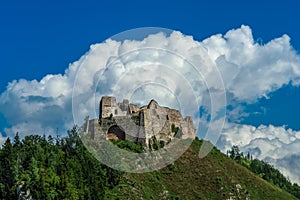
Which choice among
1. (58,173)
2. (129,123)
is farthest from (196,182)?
(58,173)

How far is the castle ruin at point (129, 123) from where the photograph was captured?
141 m

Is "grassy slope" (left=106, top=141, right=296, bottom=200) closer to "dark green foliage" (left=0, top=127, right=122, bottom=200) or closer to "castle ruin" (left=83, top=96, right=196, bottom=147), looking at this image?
"dark green foliage" (left=0, top=127, right=122, bottom=200)

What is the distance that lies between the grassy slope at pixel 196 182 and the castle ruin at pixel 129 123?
25.9 feet

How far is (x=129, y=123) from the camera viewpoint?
145 metres

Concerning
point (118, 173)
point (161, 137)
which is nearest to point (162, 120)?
point (161, 137)

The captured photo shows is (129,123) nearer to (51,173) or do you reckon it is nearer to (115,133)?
(115,133)

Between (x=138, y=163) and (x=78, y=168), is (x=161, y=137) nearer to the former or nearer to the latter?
(x=138, y=163)

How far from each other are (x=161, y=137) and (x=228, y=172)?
1754cm

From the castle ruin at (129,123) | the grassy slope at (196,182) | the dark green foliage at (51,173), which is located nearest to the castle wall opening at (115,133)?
the castle ruin at (129,123)

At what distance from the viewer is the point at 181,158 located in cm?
14412

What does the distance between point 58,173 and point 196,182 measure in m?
32.7

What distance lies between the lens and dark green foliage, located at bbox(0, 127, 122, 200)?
113 m

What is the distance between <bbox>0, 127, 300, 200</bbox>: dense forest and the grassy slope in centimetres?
46

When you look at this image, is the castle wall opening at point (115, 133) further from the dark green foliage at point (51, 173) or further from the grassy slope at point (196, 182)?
the grassy slope at point (196, 182)
